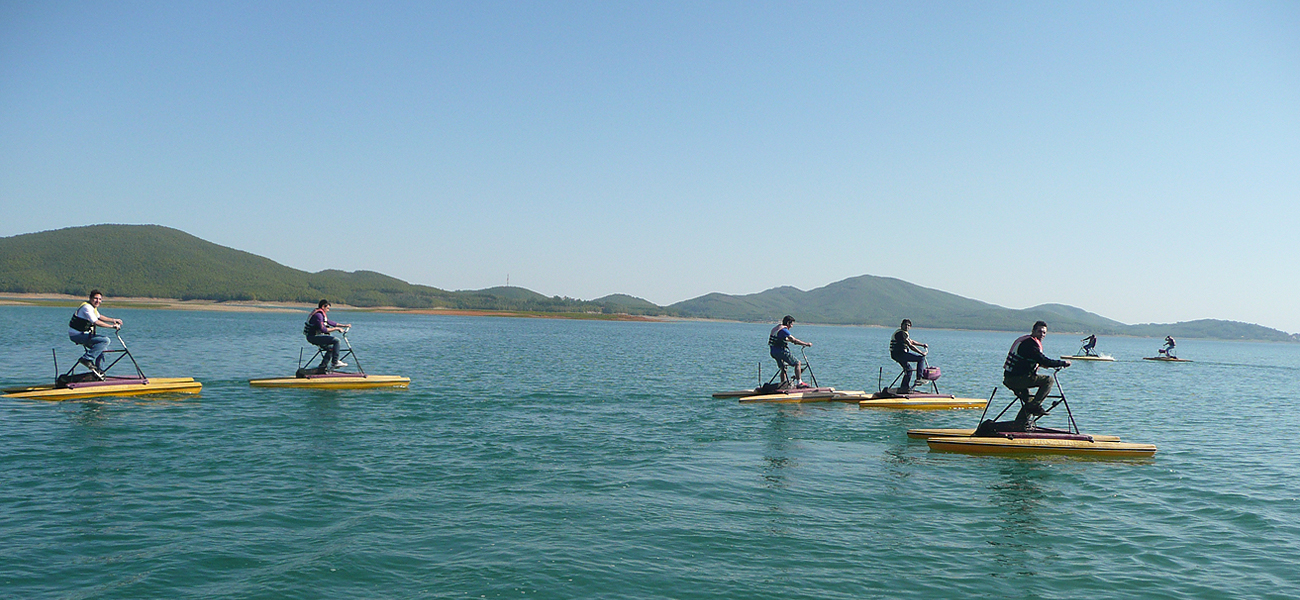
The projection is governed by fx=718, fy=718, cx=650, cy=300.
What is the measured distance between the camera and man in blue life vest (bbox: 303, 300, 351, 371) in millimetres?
25156

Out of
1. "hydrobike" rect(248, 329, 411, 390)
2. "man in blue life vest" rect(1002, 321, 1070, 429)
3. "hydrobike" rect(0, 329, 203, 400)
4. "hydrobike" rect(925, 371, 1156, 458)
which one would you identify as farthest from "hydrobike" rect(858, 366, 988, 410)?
"hydrobike" rect(0, 329, 203, 400)

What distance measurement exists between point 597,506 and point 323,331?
17371mm

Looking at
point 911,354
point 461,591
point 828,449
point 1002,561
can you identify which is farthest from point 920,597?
point 911,354

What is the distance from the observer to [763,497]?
1304cm

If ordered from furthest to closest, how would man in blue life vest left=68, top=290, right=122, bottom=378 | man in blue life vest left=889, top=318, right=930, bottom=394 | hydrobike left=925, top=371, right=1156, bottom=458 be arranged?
man in blue life vest left=889, top=318, right=930, bottom=394
man in blue life vest left=68, top=290, right=122, bottom=378
hydrobike left=925, top=371, right=1156, bottom=458

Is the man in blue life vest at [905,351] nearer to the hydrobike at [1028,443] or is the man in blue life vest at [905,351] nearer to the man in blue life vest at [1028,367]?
the hydrobike at [1028,443]

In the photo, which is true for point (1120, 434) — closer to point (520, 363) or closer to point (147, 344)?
point (520, 363)

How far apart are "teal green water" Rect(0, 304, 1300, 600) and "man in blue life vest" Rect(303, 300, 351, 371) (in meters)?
3.05

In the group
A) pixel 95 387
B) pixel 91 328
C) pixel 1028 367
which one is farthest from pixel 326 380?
pixel 1028 367

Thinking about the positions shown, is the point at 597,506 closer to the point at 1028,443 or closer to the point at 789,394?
the point at 1028,443

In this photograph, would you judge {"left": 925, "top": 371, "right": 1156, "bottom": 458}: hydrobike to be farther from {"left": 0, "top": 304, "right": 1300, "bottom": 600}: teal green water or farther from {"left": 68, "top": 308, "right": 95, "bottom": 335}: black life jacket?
{"left": 68, "top": 308, "right": 95, "bottom": 335}: black life jacket

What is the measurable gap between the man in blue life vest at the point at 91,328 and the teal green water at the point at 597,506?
1.60 m

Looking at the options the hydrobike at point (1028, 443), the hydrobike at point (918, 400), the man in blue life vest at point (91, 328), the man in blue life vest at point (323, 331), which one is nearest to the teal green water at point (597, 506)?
the hydrobike at point (1028, 443)

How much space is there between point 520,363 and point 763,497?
3159cm
